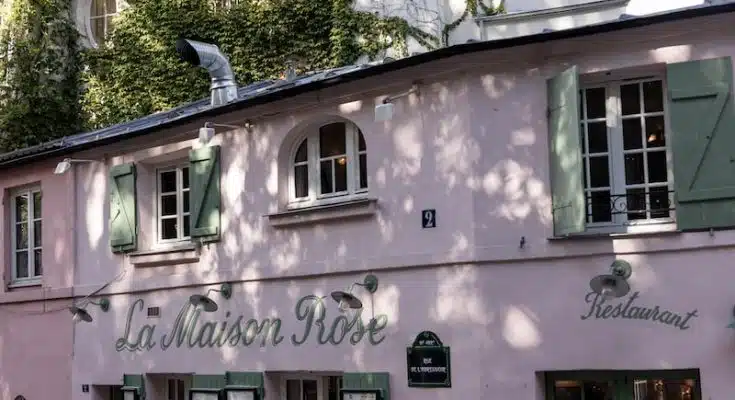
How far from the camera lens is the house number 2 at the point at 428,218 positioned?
38.4ft

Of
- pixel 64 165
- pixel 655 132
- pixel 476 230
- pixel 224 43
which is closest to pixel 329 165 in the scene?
pixel 476 230

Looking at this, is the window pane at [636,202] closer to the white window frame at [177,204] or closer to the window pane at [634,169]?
the window pane at [634,169]

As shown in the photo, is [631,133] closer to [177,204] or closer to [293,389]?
[293,389]

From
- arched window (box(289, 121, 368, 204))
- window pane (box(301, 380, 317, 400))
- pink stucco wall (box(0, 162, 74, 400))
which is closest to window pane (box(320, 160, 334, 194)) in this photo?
arched window (box(289, 121, 368, 204))

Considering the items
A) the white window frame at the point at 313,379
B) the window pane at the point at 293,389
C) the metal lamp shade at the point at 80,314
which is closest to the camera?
the white window frame at the point at 313,379

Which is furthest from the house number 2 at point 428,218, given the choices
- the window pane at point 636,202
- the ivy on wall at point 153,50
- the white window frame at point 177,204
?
the ivy on wall at point 153,50

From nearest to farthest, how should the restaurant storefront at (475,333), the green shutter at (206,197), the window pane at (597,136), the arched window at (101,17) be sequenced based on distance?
1. the restaurant storefront at (475,333)
2. the window pane at (597,136)
3. the green shutter at (206,197)
4. the arched window at (101,17)

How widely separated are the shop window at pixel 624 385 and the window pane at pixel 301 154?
4.09 metres

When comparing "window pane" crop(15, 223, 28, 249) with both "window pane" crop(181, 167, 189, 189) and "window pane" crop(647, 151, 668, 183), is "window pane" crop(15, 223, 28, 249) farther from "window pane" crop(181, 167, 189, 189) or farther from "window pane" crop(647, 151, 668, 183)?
"window pane" crop(647, 151, 668, 183)

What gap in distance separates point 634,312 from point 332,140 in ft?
13.8

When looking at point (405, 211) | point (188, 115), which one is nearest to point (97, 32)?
point (188, 115)

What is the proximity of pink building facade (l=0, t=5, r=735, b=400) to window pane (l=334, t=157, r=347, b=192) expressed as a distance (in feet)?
0.09

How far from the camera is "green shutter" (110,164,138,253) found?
1500cm

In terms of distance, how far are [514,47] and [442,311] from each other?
273 cm
